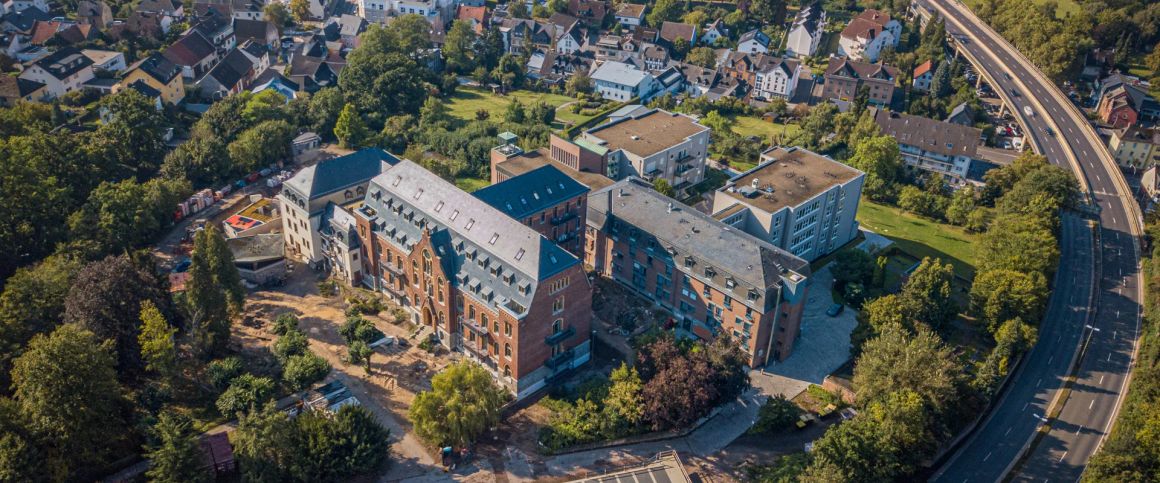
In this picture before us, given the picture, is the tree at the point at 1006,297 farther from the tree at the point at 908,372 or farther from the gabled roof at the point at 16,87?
Result: the gabled roof at the point at 16,87

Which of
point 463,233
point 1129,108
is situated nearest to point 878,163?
point 1129,108

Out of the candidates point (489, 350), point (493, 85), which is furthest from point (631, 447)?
point (493, 85)

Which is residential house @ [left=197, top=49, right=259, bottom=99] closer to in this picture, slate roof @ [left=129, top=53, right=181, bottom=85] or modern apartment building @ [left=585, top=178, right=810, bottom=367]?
slate roof @ [left=129, top=53, right=181, bottom=85]

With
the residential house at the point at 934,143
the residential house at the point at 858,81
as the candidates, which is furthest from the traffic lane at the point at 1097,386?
the residential house at the point at 858,81

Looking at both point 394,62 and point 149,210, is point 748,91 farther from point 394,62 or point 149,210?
point 149,210

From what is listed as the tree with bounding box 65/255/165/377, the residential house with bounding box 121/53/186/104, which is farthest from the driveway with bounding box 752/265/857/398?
the residential house with bounding box 121/53/186/104

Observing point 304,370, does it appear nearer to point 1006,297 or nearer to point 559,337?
point 559,337

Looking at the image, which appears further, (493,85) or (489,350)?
(493,85)

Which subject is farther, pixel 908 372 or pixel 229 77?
pixel 229 77
